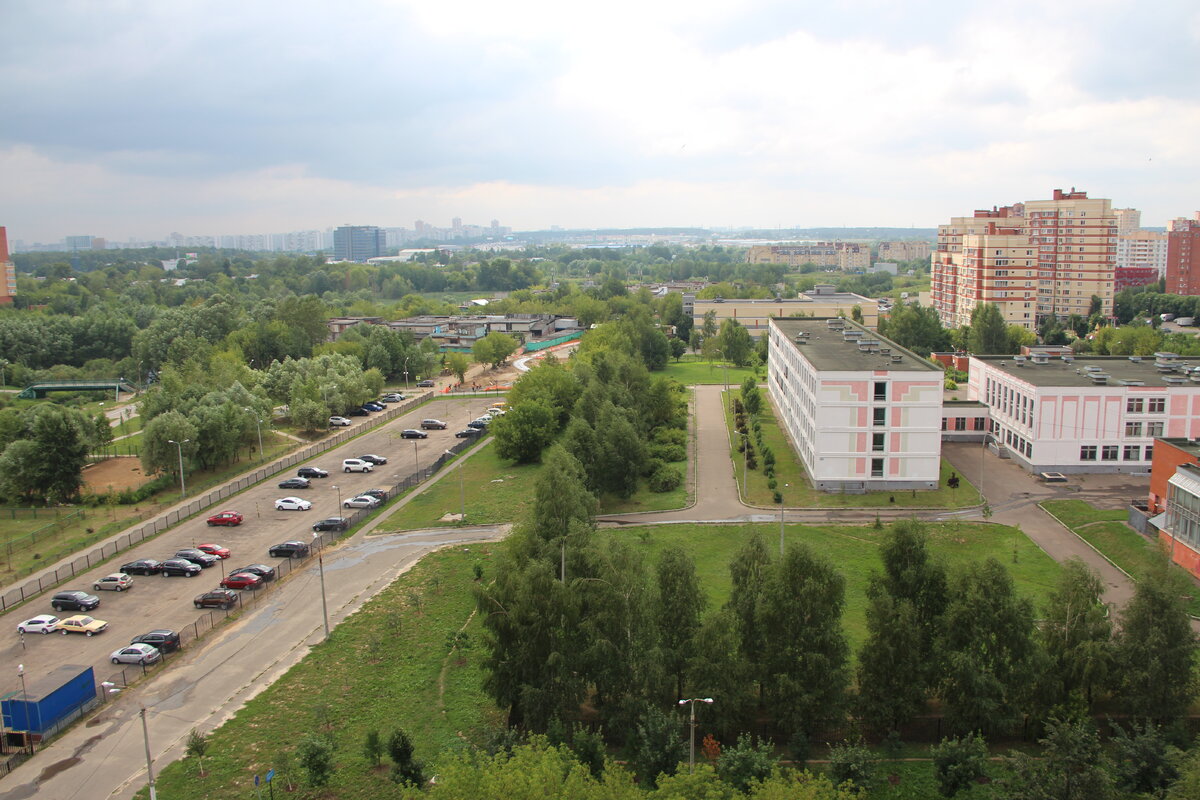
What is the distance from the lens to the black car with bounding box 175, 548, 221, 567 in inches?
1325

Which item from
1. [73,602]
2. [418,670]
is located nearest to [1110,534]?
[418,670]

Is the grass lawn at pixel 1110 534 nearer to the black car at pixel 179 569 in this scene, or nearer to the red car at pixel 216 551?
the red car at pixel 216 551

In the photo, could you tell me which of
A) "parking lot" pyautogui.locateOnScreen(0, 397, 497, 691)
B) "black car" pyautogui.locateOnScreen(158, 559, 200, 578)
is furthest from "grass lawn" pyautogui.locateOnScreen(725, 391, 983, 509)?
"black car" pyautogui.locateOnScreen(158, 559, 200, 578)

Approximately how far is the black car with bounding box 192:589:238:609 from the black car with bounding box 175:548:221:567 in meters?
4.37

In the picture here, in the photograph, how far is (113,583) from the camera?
1227 inches

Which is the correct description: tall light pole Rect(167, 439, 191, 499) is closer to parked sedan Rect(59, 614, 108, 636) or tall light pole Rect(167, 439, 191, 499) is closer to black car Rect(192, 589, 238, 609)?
black car Rect(192, 589, 238, 609)

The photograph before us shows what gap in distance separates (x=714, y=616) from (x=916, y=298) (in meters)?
125

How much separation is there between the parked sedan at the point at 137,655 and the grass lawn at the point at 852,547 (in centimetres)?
1706

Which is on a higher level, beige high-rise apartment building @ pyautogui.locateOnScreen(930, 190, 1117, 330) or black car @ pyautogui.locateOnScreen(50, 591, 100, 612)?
beige high-rise apartment building @ pyautogui.locateOnScreen(930, 190, 1117, 330)

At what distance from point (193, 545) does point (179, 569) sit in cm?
346

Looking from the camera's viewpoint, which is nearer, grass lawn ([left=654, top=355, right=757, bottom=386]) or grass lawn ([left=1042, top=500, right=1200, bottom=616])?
grass lawn ([left=1042, top=500, right=1200, bottom=616])

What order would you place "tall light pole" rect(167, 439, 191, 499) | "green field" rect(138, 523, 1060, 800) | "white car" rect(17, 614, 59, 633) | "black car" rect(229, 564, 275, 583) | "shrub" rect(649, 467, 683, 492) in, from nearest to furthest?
"green field" rect(138, 523, 1060, 800)
"white car" rect(17, 614, 59, 633)
"black car" rect(229, 564, 275, 583)
"shrub" rect(649, 467, 683, 492)
"tall light pole" rect(167, 439, 191, 499)


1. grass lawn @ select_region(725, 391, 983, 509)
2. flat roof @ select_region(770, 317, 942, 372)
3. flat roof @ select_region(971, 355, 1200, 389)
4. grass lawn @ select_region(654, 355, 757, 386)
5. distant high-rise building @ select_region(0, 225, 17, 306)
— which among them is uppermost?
distant high-rise building @ select_region(0, 225, 17, 306)

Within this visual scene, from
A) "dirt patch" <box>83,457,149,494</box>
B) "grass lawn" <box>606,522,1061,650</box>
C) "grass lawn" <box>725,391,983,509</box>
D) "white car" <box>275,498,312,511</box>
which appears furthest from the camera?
"dirt patch" <box>83,457,149,494</box>
